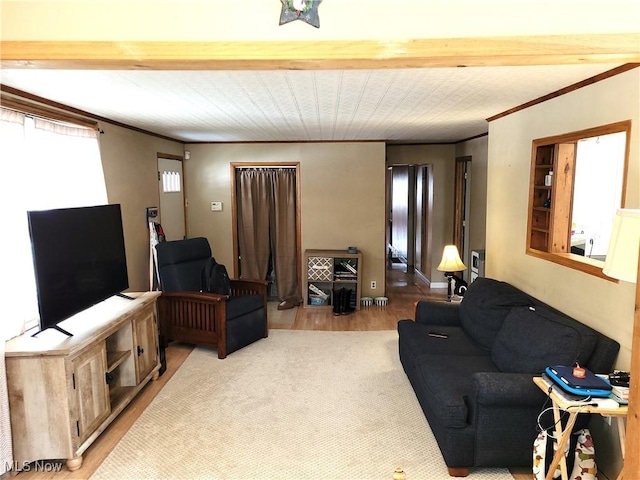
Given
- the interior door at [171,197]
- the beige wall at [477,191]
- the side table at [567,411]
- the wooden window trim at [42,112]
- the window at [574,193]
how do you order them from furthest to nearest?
the beige wall at [477,191], the interior door at [171,197], the window at [574,193], the wooden window trim at [42,112], the side table at [567,411]

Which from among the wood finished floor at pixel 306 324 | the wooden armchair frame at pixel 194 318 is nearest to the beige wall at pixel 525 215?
the wood finished floor at pixel 306 324

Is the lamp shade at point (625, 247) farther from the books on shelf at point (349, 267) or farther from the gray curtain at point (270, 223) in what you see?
the gray curtain at point (270, 223)

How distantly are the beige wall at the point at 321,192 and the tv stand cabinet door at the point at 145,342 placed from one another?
2642 mm

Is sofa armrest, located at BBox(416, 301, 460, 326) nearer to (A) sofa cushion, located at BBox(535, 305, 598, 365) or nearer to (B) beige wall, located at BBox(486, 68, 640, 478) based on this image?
(B) beige wall, located at BBox(486, 68, 640, 478)

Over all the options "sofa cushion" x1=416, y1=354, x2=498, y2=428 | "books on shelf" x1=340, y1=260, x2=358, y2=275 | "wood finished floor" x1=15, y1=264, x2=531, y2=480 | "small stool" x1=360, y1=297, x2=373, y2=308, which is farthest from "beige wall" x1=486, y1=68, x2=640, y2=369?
"small stool" x1=360, y1=297, x2=373, y2=308

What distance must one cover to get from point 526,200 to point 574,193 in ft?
1.10

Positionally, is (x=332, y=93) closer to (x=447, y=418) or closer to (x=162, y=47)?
(x=162, y=47)

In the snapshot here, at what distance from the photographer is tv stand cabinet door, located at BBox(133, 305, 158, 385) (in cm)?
327

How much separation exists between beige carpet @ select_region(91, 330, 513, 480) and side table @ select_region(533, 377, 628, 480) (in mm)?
402

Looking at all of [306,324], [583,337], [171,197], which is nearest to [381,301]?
[306,324]

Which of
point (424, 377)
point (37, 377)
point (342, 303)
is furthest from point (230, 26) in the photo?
point (342, 303)

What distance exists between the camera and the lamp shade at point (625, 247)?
1.77 metres

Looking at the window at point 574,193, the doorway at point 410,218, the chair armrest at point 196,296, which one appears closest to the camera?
the window at point 574,193

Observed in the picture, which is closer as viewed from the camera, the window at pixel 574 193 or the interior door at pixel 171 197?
the window at pixel 574 193
